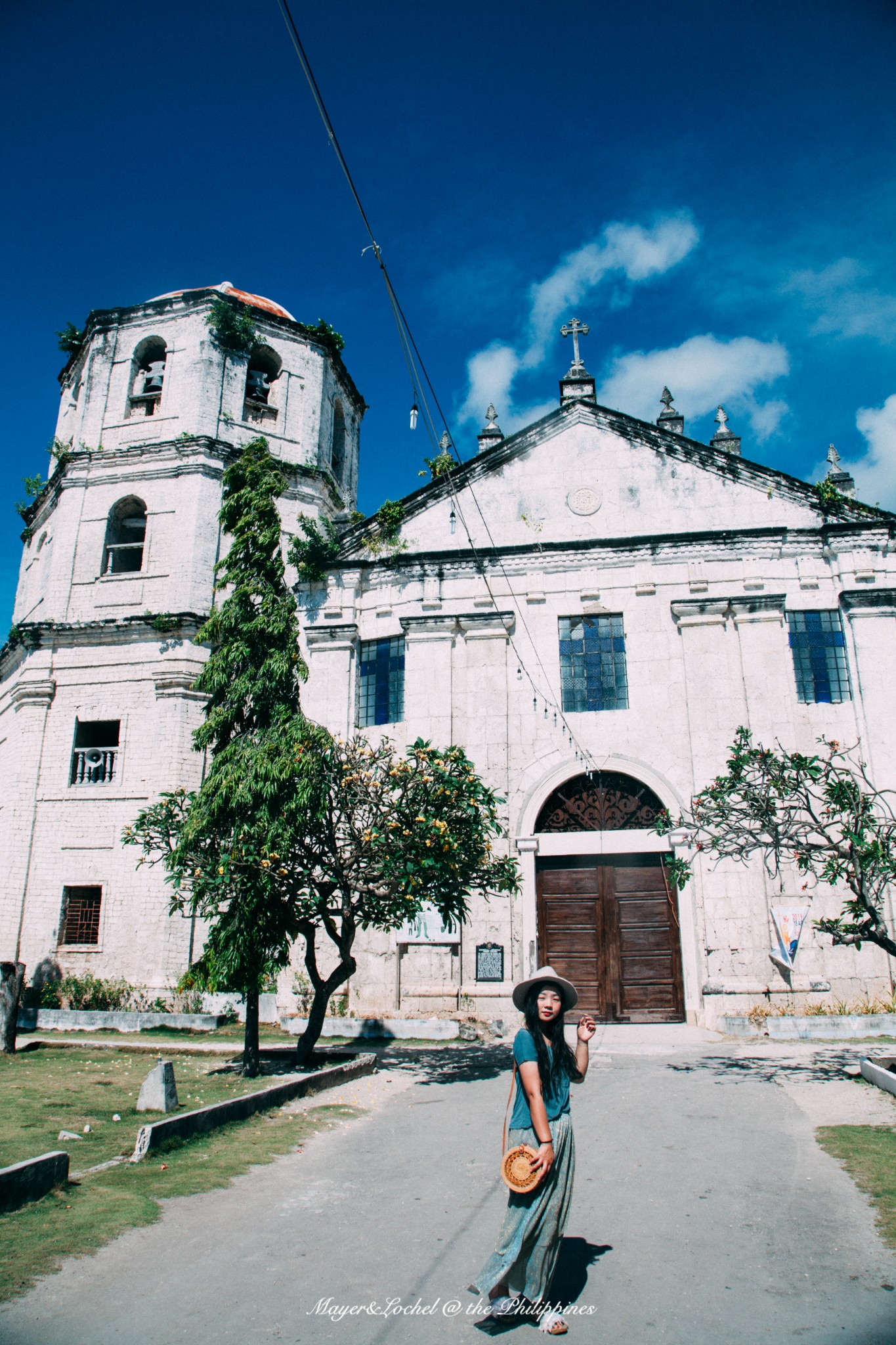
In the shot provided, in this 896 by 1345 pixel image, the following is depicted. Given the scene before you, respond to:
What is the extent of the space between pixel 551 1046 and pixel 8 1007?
1253cm

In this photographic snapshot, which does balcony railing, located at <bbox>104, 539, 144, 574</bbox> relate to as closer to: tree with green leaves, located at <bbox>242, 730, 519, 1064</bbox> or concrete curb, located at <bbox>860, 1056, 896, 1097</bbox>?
tree with green leaves, located at <bbox>242, 730, 519, 1064</bbox>

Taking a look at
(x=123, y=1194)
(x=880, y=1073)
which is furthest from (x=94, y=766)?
(x=880, y=1073)

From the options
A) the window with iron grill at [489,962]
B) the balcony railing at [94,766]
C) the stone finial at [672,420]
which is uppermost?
the stone finial at [672,420]

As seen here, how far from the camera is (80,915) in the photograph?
18453 mm

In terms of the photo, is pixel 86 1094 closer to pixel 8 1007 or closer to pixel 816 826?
pixel 8 1007

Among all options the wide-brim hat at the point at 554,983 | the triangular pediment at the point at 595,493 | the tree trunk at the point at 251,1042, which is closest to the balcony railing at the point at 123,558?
the triangular pediment at the point at 595,493

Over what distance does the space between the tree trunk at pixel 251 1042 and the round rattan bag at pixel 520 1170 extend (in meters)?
7.89

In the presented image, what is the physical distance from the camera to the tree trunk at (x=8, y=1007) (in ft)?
45.5

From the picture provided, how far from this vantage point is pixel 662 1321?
4.28 metres

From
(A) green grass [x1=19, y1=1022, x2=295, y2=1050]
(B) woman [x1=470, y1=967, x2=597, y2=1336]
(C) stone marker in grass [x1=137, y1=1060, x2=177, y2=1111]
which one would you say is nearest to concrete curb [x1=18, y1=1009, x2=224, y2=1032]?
(A) green grass [x1=19, y1=1022, x2=295, y2=1050]

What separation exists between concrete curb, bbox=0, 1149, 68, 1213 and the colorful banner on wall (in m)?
12.1

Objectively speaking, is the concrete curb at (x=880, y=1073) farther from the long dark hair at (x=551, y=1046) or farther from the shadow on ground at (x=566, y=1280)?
the long dark hair at (x=551, y=1046)

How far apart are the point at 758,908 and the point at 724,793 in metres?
5.00

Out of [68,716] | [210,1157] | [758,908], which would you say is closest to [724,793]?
[758,908]
